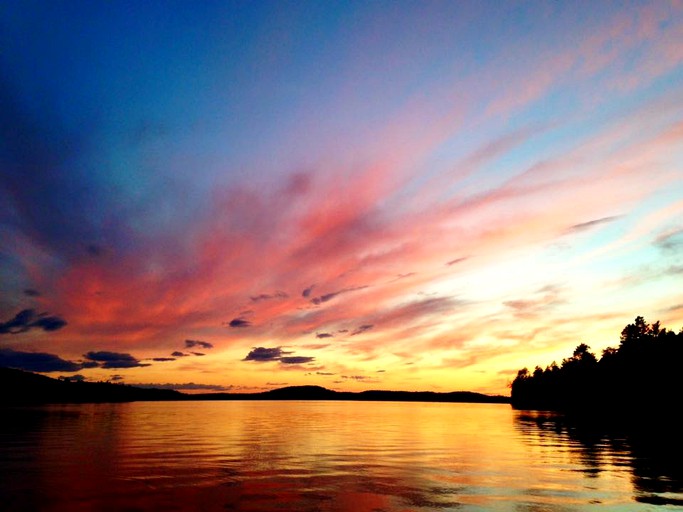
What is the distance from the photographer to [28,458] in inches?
1412

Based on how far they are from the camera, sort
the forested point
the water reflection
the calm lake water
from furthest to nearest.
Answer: the forested point
the water reflection
the calm lake water

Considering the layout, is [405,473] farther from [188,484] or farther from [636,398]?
[636,398]

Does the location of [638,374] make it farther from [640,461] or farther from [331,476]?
[331,476]

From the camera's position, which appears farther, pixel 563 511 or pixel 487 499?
pixel 487 499

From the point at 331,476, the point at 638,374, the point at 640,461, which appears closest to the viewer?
the point at 331,476

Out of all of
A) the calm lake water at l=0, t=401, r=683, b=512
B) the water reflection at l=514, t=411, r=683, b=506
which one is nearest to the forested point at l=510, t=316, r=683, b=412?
the water reflection at l=514, t=411, r=683, b=506

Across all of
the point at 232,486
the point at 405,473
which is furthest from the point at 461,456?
the point at 232,486

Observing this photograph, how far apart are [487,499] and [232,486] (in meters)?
13.1

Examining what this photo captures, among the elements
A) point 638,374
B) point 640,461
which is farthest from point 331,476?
point 638,374

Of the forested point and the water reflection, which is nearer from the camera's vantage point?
the water reflection

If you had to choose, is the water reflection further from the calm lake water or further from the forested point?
the forested point

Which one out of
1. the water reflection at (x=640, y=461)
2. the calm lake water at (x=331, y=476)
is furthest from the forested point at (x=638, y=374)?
the calm lake water at (x=331, y=476)

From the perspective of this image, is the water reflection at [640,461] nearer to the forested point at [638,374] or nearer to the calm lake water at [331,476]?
the calm lake water at [331,476]

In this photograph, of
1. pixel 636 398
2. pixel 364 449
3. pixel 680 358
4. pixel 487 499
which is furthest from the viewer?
pixel 636 398
